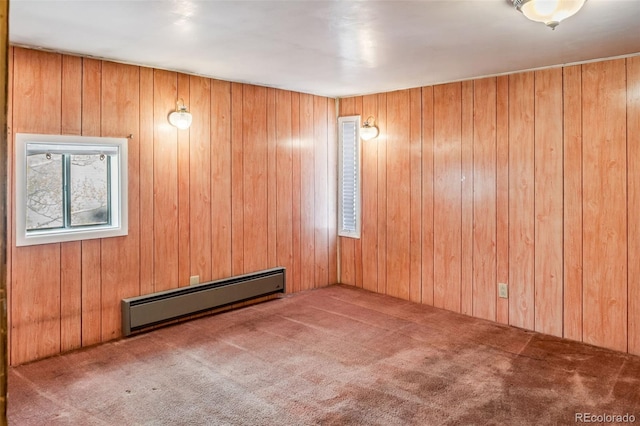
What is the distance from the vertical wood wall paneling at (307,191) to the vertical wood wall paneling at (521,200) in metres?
2.17

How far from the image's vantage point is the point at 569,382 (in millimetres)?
3027

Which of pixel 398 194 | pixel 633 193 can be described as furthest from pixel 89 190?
pixel 633 193

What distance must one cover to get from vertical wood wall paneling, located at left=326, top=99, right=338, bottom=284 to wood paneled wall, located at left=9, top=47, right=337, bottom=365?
2 cm

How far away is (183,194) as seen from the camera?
4230mm

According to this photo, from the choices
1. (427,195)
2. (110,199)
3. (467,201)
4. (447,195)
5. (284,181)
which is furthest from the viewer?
(284,181)

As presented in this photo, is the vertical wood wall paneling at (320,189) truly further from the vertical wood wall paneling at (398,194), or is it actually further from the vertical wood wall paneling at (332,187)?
the vertical wood wall paneling at (398,194)

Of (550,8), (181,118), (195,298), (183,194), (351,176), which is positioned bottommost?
(195,298)

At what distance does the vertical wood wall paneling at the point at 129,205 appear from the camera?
3717 mm

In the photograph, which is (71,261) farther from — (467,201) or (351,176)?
(467,201)

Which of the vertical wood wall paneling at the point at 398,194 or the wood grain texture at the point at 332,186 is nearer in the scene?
the vertical wood wall paneling at the point at 398,194

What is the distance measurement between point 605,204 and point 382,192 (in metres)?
2.21

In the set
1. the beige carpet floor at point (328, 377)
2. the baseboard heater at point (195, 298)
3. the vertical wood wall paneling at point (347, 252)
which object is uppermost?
the vertical wood wall paneling at point (347, 252)

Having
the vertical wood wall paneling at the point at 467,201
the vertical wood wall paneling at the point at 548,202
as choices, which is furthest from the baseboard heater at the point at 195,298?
the vertical wood wall paneling at the point at 548,202

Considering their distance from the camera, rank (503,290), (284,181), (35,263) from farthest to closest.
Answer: (284,181), (503,290), (35,263)
